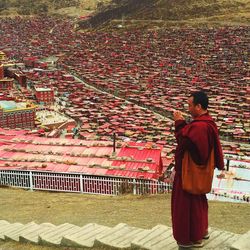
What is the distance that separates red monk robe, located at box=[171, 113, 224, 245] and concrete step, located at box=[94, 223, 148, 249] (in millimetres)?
Result: 864

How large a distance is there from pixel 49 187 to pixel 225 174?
5.58 meters

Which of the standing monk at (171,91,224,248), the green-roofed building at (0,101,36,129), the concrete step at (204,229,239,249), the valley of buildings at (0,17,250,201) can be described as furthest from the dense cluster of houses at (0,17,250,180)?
the standing monk at (171,91,224,248)

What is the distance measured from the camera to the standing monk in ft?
12.6

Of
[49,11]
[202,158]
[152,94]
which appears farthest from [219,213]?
[49,11]

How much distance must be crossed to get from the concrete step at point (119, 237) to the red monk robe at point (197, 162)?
0.86m

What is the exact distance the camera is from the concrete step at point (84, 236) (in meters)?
4.86

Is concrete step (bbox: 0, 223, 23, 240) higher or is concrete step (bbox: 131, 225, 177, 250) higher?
concrete step (bbox: 131, 225, 177, 250)

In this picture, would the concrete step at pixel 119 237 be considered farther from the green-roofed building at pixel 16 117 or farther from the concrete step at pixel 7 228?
the green-roofed building at pixel 16 117

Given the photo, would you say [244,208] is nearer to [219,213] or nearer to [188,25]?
[219,213]

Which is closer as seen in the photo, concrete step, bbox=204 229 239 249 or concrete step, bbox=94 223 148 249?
concrete step, bbox=204 229 239 249

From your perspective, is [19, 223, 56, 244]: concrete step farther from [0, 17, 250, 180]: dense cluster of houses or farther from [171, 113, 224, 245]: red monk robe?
[0, 17, 250, 180]: dense cluster of houses

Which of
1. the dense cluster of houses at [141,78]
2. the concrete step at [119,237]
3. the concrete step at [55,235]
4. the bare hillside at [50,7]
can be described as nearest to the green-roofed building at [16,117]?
the dense cluster of houses at [141,78]

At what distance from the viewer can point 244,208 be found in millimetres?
7633

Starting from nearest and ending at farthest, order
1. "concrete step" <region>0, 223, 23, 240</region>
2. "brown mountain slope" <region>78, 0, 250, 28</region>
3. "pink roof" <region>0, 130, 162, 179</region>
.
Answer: "concrete step" <region>0, 223, 23, 240</region> < "pink roof" <region>0, 130, 162, 179</region> < "brown mountain slope" <region>78, 0, 250, 28</region>
